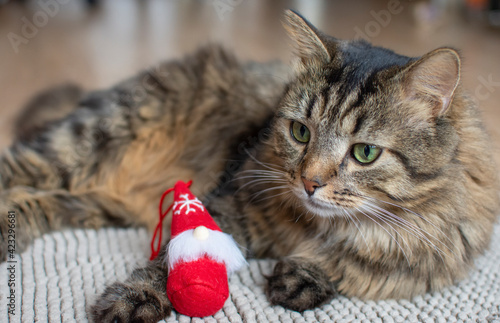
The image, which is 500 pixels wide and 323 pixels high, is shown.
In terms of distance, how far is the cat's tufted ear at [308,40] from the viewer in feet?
3.67

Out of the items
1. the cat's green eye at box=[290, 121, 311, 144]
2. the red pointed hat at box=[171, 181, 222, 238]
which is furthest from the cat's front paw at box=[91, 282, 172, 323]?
the cat's green eye at box=[290, 121, 311, 144]

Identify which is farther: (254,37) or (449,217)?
(254,37)

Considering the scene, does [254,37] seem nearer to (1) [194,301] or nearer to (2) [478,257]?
(2) [478,257]

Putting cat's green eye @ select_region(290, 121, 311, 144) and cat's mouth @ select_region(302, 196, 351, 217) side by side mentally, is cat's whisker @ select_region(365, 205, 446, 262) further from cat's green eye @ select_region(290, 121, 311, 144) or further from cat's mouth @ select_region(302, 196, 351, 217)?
cat's green eye @ select_region(290, 121, 311, 144)

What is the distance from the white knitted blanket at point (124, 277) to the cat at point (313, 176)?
0.04 meters

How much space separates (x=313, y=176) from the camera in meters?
1.00

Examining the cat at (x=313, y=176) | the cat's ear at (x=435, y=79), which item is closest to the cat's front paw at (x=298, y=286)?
the cat at (x=313, y=176)

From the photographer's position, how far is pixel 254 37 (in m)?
3.91

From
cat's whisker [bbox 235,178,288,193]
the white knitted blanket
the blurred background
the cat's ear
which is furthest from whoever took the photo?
the blurred background

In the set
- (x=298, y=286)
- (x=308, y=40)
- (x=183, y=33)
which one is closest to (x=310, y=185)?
(x=298, y=286)

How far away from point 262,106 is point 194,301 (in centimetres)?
78

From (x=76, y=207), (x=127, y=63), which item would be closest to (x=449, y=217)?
(x=76, y=207)

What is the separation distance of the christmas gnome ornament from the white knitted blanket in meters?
0.05

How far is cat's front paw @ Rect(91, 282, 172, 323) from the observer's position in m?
0.94
